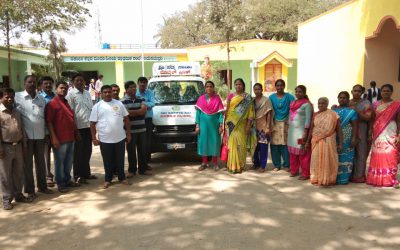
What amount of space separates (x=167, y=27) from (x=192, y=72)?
3843 centimetres

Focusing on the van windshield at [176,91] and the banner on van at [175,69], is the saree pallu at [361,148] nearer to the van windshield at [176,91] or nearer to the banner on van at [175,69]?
the van windshield at [176,91]

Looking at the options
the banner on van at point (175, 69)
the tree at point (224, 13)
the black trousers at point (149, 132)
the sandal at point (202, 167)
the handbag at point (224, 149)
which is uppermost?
the tree at point (224, 13)

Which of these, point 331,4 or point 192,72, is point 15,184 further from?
point 331,4

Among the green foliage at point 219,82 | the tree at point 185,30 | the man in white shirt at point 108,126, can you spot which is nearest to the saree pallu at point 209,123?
the man in white shirt at point 108,126

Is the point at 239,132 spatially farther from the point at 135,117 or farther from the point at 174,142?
the point at 135,117

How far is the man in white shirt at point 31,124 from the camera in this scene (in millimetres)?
5094

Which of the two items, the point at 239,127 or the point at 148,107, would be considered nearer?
the point at 239,127

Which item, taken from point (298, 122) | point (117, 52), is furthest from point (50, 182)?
point (117, 52)

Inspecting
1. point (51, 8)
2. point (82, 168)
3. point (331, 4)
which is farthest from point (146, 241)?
point (331, 4)

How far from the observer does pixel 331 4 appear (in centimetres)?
3356

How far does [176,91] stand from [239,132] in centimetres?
206

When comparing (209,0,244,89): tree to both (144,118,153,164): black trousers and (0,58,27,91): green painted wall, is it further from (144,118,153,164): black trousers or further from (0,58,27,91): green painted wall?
(144,118,153,164): black trousers

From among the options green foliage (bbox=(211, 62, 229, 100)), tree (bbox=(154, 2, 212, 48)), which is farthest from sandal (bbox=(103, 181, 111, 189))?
tree (bbox=(154, 2, 212, 48))

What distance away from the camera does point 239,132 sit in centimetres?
657
